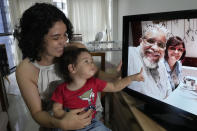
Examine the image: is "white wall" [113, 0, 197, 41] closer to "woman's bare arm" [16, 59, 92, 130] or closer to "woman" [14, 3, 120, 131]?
"woman" [14, 3, 120, 131]

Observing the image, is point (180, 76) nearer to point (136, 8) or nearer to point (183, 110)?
point (183, 110)

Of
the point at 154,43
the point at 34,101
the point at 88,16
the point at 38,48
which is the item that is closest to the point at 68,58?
the point at 38,48

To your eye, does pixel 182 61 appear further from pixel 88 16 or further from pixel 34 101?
pixel 88 16

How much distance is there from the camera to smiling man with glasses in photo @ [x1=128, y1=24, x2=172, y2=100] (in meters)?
0.91

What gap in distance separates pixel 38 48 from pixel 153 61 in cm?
73

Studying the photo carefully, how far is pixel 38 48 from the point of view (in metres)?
0.97

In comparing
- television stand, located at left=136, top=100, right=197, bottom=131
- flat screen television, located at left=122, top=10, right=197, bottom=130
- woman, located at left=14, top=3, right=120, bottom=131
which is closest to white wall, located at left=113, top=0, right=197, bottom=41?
flat screen television, located at left=122, top=10, right=197, bottom=130

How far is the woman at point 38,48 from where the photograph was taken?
896 mm

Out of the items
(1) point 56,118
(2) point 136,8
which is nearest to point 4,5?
(2) point 136,8

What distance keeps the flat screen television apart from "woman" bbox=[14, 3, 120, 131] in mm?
477

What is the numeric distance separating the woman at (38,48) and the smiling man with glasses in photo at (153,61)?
20.0 inches

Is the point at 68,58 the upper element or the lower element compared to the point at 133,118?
upper

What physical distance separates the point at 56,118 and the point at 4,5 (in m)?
4.72

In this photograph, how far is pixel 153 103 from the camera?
1.02 m
